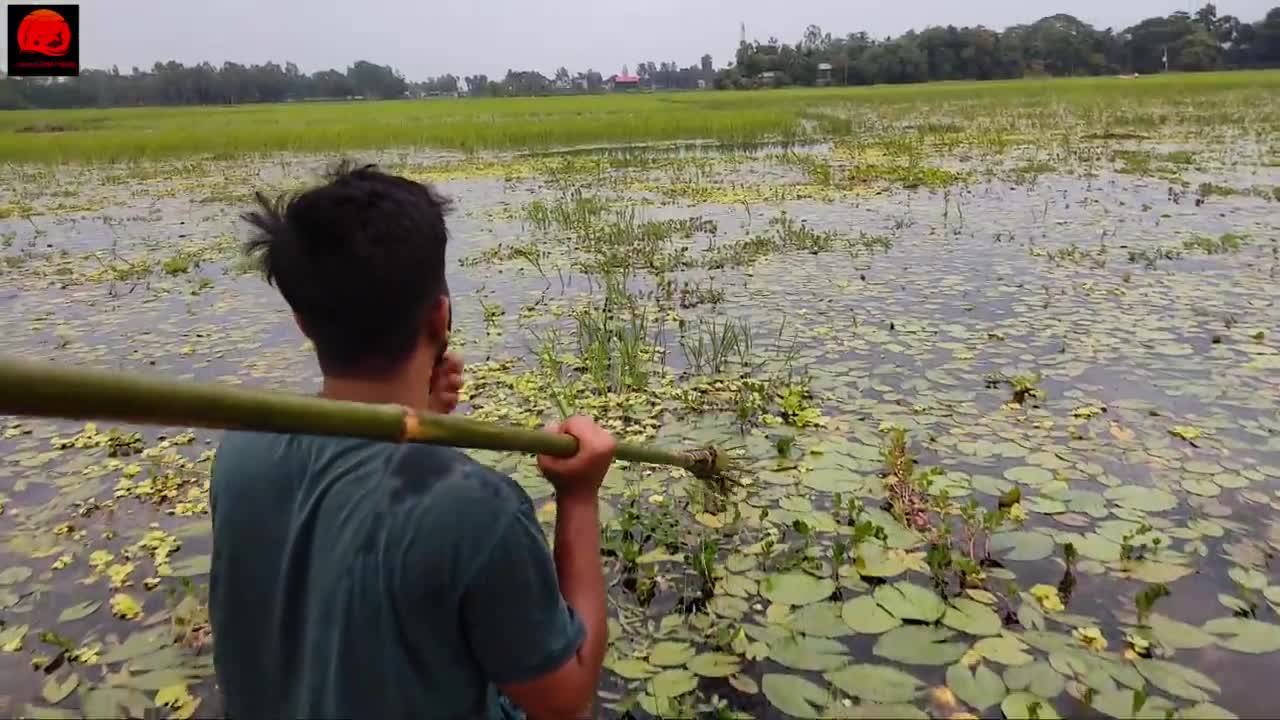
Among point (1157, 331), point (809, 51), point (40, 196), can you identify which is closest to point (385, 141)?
point (40, 196)

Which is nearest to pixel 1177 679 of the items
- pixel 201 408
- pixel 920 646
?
pixel 920 646

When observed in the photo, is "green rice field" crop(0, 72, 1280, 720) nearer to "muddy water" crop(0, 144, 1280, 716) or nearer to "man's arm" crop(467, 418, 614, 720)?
"muddy water" crop(0, 144, 1280, 716)

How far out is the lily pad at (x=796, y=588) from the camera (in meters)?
2.53

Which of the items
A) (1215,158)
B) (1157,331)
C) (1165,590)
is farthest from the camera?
(1215,158)

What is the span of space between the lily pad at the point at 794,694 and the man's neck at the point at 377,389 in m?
1.33

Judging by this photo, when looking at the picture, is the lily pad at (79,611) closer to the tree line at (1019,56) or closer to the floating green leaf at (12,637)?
the floating green leaf at (12,637)

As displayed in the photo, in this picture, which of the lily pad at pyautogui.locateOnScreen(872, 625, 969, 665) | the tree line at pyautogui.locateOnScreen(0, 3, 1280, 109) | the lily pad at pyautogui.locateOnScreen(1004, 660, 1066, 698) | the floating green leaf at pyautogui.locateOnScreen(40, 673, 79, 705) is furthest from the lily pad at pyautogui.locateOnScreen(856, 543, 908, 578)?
the tree line at pyautogui.locateOnScreen(0, 3, 1280, 109)

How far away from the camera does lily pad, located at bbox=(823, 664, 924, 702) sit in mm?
2102

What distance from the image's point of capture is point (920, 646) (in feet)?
7.48

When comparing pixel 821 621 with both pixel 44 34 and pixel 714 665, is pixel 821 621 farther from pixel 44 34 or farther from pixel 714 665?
pixel 44 34

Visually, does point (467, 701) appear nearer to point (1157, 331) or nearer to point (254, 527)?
point (254, 527)

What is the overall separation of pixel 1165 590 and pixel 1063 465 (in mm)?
985

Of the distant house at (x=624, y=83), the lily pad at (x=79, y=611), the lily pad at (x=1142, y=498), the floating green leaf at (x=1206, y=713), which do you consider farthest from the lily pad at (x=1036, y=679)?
the distant house at (x=624, y=83)

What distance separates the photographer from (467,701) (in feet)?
4.41
